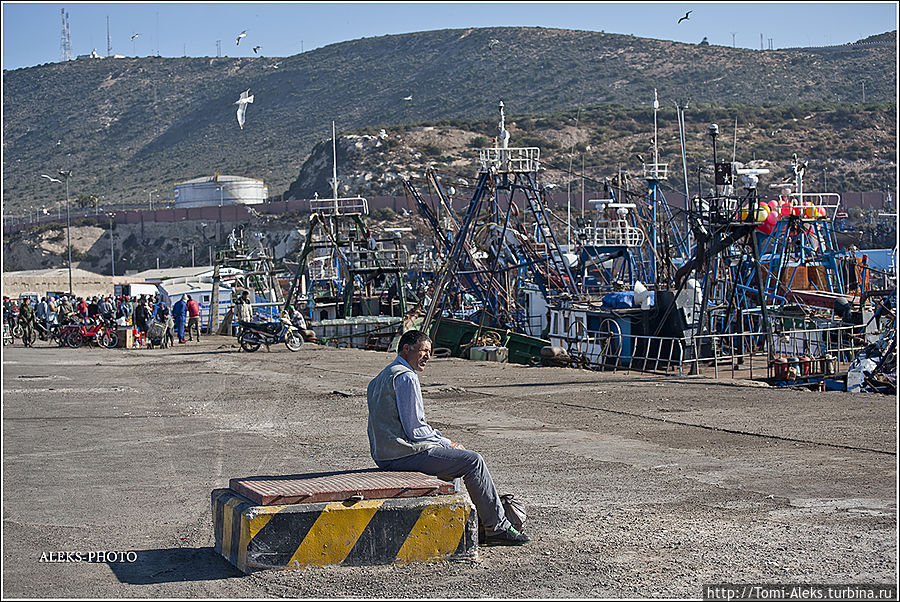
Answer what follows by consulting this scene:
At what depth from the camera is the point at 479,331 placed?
28156 mm

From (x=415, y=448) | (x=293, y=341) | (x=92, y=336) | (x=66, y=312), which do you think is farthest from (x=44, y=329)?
(x=415, y=448)

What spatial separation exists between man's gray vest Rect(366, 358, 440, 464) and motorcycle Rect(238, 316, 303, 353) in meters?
21.6

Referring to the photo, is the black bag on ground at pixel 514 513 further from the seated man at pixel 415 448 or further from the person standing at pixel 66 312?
the person standing at pixel 66 312

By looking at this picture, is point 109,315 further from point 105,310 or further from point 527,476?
point 527,476

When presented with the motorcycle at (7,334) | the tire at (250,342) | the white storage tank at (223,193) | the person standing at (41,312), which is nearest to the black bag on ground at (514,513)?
the tire at (250,342)

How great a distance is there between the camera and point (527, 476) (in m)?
9.95

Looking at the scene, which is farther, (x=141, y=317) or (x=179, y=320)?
(x=179, y=320)

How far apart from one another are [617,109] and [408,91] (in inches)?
2057

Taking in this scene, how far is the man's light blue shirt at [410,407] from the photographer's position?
283 inches

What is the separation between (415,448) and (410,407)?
28cm

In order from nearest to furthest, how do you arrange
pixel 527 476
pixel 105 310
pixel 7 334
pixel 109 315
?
pixel 527 476 → pixel 7 334 → pixel 109 315 → pixel 105 310

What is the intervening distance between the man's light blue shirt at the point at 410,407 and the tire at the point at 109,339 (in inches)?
1043

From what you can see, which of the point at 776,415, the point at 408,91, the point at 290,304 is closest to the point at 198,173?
the point at 408,91

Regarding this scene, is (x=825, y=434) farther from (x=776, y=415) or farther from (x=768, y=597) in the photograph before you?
(x=768, y=597)
